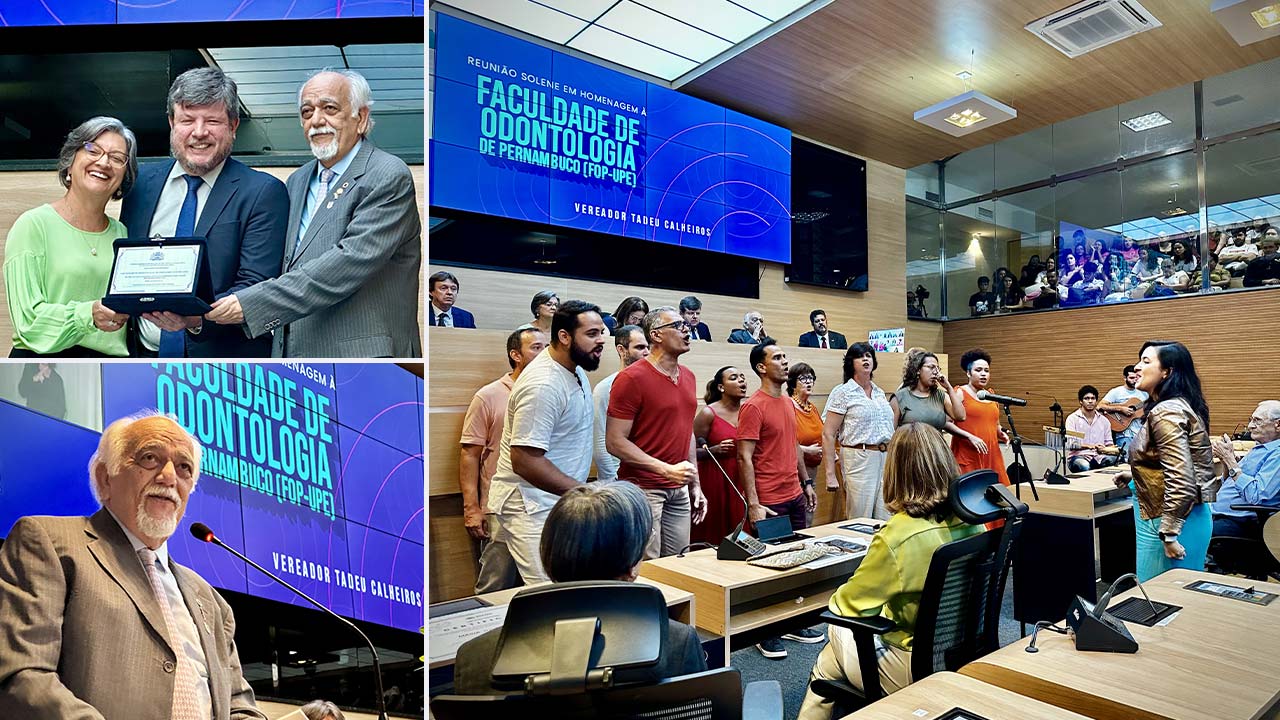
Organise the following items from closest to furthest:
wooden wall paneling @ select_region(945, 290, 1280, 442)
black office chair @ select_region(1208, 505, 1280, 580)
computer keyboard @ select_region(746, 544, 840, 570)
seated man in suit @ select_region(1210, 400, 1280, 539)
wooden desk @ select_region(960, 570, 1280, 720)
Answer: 1. wooden desk @ select_region(960, 570, 1280, 720)
2. computer keyboard @ select_region(746, 544, 840, 570)
3. black office chair @ select_region(1208, 505, 1280, 580)
4. seated man in suit @ select_region(1210, 400, 1280, 539)
5. wooden wall paneling @ select_region(945, 290, 1280, 442)

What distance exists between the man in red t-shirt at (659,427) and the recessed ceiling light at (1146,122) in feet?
23.7

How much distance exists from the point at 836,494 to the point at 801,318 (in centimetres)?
281

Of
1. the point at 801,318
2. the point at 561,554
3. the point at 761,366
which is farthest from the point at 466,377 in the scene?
the point at 801,318

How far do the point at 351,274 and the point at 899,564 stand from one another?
156 cm

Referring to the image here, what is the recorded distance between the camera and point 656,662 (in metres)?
0.81

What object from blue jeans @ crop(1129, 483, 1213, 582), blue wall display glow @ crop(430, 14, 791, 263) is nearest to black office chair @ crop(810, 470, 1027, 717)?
blue jeans @ crop(1129, 483, 1213, 582)

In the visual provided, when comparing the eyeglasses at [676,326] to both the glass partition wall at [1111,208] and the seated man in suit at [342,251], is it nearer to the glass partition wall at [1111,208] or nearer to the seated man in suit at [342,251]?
the seated man in suit at [342,251]

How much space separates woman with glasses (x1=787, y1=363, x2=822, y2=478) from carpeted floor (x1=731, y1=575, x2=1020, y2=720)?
1247 mm

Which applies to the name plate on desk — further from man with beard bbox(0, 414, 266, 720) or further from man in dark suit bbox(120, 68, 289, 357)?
man with beard bbox(0, 414, 266, 720)

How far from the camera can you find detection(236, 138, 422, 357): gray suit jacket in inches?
40.4

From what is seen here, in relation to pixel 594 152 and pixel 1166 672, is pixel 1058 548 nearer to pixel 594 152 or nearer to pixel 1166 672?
pixel 1166 672

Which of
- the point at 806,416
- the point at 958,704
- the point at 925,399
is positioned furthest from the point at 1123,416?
the point at 958,704

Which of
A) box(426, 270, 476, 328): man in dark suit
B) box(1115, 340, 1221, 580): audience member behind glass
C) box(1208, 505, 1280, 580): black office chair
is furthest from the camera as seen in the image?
box(426, 270, 476, 328): man in dark suit

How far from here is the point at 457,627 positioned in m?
1.67
